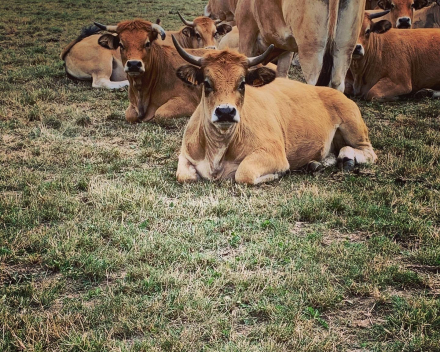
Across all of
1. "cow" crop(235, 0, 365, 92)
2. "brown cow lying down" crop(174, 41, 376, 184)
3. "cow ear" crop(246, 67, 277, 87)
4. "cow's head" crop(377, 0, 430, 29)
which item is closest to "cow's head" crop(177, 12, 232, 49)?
"cow's head" crop(377, 0, 430, 29)

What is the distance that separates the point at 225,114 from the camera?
551cm

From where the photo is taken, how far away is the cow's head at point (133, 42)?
8.59m

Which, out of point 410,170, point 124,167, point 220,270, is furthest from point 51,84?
point 220,270

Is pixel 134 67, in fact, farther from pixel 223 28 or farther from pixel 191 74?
pixel 223 28

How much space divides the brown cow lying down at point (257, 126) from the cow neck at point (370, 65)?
3.30m

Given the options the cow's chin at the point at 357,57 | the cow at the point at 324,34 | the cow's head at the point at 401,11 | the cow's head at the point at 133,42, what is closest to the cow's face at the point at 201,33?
the cow's head at the point at 133,42

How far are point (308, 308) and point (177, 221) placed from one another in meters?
1.73

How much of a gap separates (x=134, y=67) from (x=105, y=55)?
11.1 feet

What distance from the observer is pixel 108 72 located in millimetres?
11406

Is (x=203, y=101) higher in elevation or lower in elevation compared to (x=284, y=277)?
higher

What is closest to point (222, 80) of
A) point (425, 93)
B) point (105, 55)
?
point (425, 93)

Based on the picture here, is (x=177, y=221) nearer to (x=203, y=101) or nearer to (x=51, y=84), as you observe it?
(x=203, y=101)

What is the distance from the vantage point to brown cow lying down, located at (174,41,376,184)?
19.2 ft

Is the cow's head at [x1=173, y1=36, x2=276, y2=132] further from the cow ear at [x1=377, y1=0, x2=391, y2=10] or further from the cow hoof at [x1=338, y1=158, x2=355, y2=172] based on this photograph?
the cow ear at [x1=377, y1=0, x2=391, y2=10]
